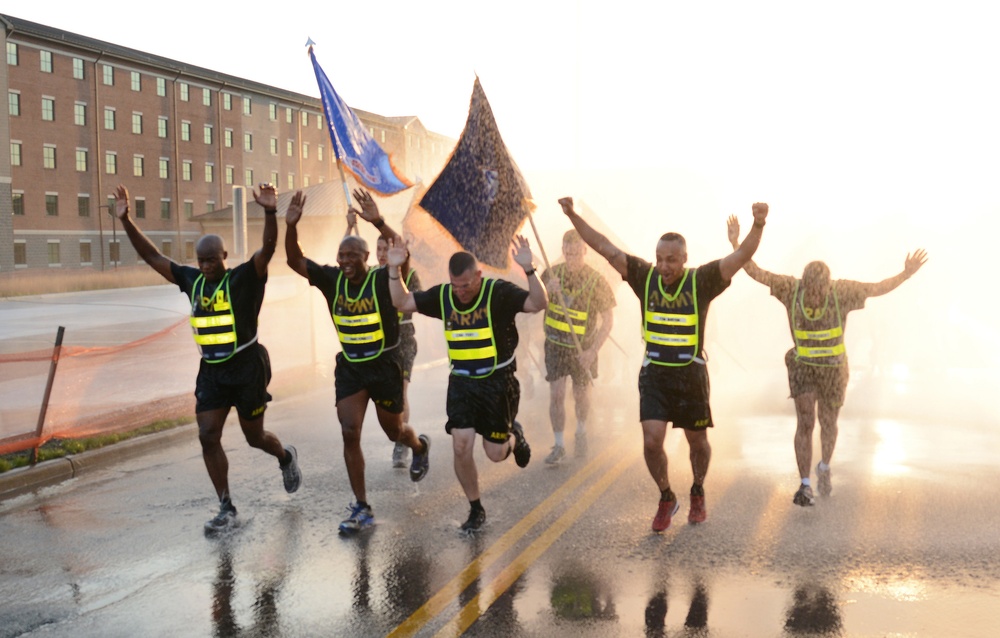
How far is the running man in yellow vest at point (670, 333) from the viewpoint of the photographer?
5766 millimetres

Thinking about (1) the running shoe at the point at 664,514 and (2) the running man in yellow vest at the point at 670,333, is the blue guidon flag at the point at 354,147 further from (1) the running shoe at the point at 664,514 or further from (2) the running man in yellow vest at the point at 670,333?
(1) the running shoe at the point at 664,514

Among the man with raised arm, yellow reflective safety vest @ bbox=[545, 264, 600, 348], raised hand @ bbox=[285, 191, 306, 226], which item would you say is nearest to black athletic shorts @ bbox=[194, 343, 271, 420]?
raised hand @ bbox=[285, 191, 306, 226]

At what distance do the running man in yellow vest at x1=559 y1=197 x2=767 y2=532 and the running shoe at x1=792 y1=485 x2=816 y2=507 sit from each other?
104 cm

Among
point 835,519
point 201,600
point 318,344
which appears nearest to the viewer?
point 201,600

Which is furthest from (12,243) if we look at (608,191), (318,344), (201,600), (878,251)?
(201,600)

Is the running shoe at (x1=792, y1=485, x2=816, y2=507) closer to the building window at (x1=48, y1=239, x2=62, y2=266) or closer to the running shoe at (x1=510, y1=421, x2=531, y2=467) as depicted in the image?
the running shoe at (x1=510, y1=421, x2=531, y2=467)

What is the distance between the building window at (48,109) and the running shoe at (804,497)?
52614 mm

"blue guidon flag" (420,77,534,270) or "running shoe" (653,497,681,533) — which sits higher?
"blue guidon flag" (420,77,534,270)

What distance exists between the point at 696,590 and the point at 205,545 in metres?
2.92

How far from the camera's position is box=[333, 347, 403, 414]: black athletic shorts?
6246 millimetres

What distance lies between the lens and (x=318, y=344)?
60.4ft

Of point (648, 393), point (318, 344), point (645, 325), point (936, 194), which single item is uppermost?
point (936, 194)

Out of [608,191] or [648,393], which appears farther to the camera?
[608,191]

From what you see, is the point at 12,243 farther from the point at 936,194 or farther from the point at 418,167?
the point at 936,194
